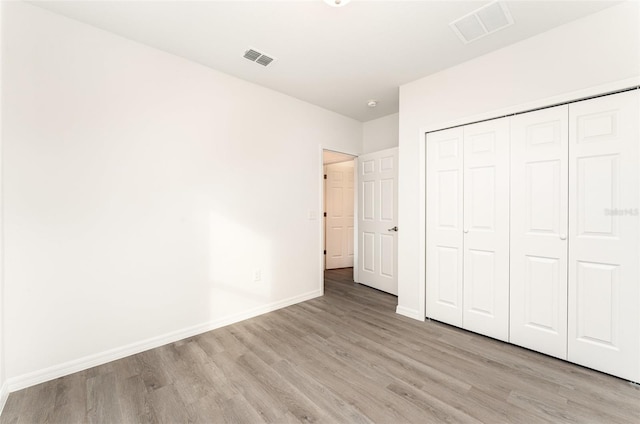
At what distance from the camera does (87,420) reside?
158 centimetres

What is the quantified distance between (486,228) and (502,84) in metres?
1.35

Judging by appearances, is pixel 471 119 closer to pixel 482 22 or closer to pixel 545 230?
pixel 482 22

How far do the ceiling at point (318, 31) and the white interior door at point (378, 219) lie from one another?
1.33 m

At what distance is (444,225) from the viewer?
9.47ft

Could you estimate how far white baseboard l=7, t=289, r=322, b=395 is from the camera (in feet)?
6.12

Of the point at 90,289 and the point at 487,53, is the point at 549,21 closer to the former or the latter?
the point at 487,53

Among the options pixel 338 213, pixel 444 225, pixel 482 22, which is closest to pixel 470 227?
pixel 444 225

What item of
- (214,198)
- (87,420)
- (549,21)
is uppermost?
(549,21)

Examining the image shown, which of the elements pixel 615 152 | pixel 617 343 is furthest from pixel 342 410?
pixel 615 152

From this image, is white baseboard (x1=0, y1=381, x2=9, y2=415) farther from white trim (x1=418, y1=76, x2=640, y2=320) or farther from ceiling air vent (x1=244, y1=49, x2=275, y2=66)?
white trim (x1=418, y1=76, x2=640, y2=320)

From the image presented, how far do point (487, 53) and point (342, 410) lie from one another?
320 cm

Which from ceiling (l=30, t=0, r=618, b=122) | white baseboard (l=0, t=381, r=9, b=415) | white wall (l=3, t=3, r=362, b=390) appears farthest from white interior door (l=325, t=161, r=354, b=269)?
white baseboard (l=0, t=381, r=9, b=415)

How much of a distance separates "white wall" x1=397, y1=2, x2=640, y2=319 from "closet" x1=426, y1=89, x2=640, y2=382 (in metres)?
0.12

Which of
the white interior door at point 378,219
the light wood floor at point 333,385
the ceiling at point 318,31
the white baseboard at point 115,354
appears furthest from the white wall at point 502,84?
the white baseboard at point 115,354
